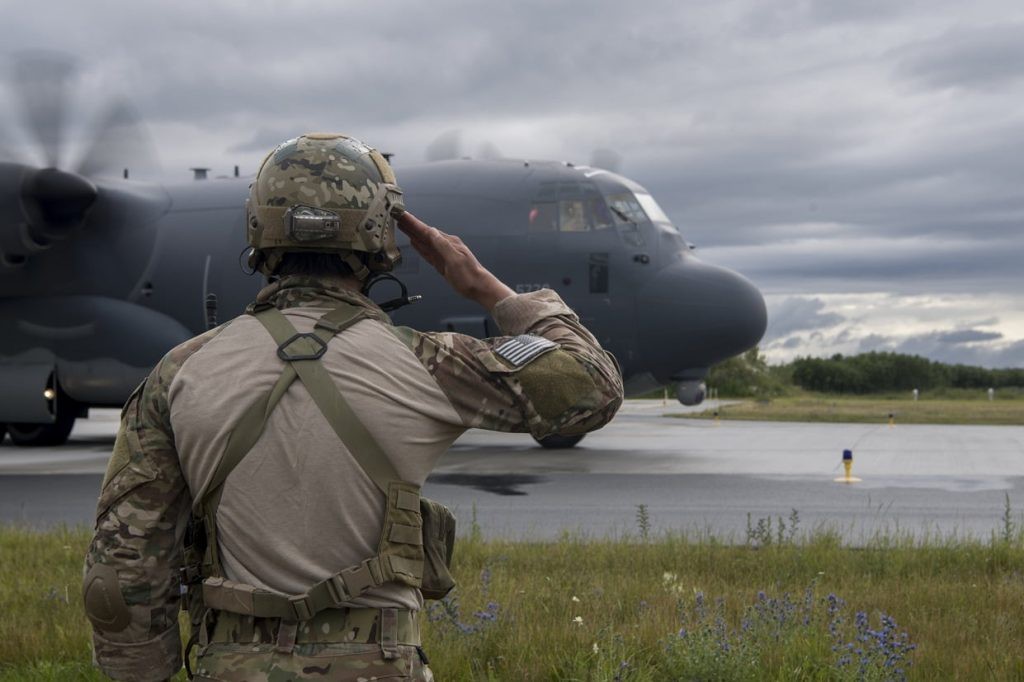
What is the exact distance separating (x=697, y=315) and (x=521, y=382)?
12.8m

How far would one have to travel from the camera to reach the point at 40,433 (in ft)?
65.7

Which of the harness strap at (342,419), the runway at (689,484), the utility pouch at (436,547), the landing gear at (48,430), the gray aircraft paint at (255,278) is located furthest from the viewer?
the landing gear at (48,430)

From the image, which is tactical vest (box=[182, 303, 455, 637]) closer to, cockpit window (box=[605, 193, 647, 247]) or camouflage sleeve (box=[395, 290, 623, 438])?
camouflage sleeve (box=[395, 290, 623, 438])

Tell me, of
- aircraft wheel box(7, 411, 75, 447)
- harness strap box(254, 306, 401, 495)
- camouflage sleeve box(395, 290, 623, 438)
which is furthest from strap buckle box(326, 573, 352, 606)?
aircraft wheel box(7, 411, 75, 447)

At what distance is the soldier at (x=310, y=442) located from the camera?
2523 mm

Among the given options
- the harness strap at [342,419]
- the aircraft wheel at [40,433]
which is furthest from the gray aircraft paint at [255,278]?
the harness strap at [342,419]

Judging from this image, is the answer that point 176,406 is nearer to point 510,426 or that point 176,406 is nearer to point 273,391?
point 273,391

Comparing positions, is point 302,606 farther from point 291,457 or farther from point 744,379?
point 744,379

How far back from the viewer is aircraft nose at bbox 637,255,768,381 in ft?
49.8

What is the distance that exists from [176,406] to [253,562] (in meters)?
0.40

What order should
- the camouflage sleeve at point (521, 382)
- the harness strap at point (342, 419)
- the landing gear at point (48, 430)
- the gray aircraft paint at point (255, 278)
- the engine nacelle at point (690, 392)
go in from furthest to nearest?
the landing gear at point (48, 430) < the engine nacelle at point (690, 392) < the gray aircraft paint at point (255, 278) < the camouflage sleeve at point (521, 382) < the harness strap at point (342, 419)

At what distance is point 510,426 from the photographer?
108 inches

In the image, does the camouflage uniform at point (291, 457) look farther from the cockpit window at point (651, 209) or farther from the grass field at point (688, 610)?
the cockpit window at point (651, 209)

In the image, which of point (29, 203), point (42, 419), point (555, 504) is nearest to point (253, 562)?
point (555, 504)
